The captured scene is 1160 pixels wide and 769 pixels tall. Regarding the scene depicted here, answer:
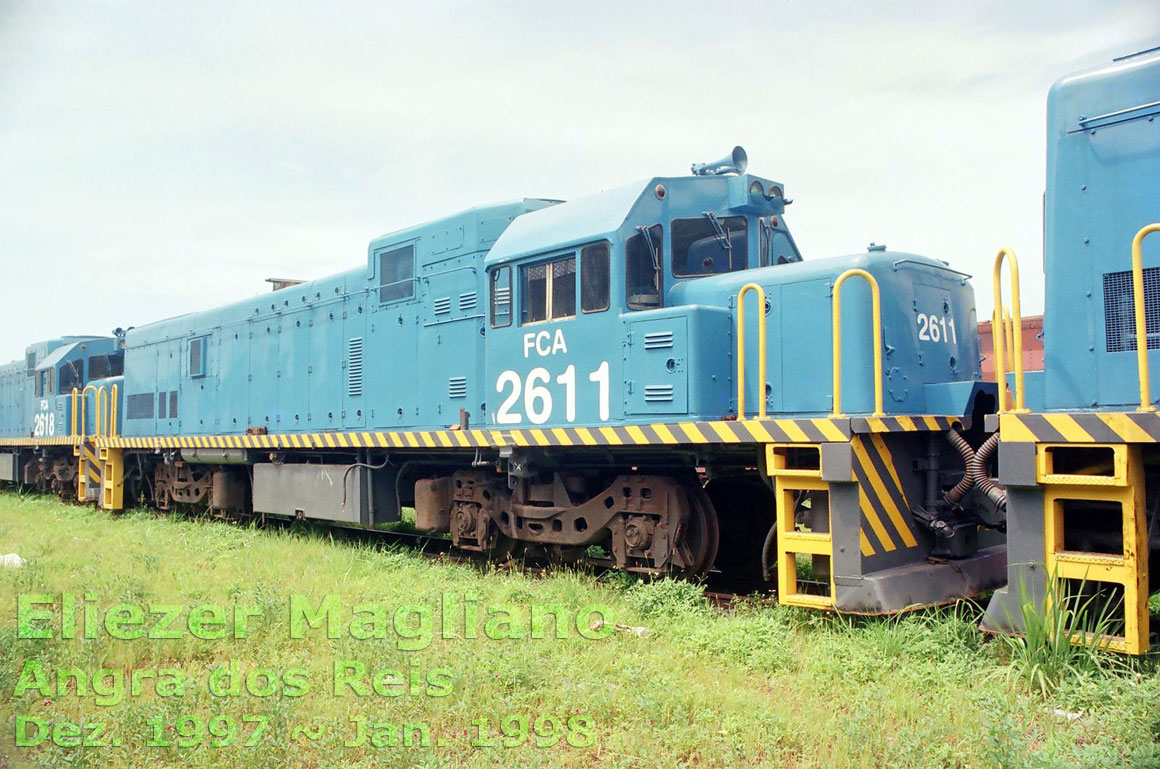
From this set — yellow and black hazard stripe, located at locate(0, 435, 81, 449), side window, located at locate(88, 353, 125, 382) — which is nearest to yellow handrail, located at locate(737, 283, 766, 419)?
yellow and black hazard stripe, located at locate(0, 435, 81, 449)

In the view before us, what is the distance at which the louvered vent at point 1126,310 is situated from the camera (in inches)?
203

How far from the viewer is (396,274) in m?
10.7

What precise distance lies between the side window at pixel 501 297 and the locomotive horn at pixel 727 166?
1967 mm

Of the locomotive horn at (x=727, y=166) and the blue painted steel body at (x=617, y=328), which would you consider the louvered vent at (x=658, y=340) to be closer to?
the blue painted steel body at (x=617, y=328)

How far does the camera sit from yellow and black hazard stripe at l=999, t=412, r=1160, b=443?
188 inches

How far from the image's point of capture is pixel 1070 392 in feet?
A: 17.7

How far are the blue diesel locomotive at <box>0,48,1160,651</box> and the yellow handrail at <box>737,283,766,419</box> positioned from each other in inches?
0.9

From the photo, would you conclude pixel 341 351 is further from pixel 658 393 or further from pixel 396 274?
pixel 658 393

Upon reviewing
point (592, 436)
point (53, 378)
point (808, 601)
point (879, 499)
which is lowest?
point (808, 601)

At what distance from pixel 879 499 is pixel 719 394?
1485 millimetres

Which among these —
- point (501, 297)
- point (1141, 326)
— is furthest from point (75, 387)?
point (1141, 326)

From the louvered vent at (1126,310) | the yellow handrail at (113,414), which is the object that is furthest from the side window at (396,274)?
the yellow handrail at (113,414)

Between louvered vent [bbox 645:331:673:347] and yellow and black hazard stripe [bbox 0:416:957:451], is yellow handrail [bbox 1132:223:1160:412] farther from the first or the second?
louvered vent [bbox 645:331:673:347]

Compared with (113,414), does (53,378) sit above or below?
above
